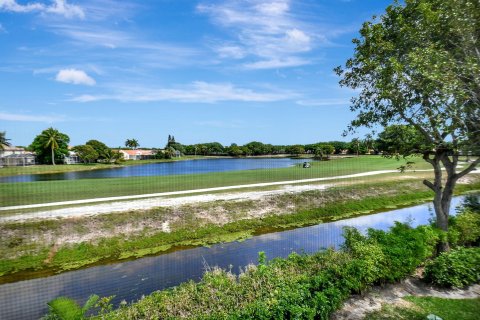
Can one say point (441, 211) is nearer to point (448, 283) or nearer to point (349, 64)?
point (448, 283)

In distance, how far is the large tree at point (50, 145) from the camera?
85.4 meters

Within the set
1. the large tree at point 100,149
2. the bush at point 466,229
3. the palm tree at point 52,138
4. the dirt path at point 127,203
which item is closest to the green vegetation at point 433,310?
the bush at point 466,229

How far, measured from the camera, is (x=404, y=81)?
11.5m

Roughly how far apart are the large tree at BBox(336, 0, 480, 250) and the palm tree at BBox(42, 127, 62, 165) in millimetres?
90957

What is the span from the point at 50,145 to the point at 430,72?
98795mm

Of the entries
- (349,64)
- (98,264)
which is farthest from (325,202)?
(98,264)

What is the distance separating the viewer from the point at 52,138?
8431 centimetres

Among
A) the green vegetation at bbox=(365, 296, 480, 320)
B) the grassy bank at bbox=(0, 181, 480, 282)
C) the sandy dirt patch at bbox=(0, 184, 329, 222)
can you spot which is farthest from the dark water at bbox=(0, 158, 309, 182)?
the green vegetation at bbox=(365, 296, 480, 320)

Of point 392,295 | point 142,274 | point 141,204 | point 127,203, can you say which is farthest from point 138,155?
point 392,295

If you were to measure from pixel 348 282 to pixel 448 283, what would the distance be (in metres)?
4.86

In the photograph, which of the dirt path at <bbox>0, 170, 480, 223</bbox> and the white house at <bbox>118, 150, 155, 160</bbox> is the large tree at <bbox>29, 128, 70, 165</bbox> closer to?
the white house at <bbox>118, 150, 155, 160</bbox>

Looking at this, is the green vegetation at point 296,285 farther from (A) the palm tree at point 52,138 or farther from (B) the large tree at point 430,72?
(A) the palm tree at point 52,138

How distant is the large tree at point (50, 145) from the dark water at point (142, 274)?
272 ft

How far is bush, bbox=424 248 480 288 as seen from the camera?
1112 cm
